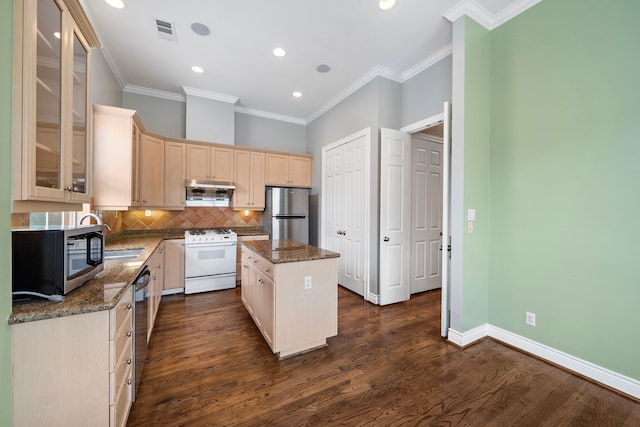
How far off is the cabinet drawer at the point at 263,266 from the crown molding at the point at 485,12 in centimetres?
303

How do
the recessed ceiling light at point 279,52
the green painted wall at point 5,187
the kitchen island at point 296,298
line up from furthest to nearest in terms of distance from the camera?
the recessed ceiling light at point 279,52 < the kitchen island at point 296,298 < the green painted wall at point 5,187

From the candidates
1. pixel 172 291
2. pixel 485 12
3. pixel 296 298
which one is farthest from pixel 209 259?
pixel 485 12

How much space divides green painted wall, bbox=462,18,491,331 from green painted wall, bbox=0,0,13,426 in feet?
10.1

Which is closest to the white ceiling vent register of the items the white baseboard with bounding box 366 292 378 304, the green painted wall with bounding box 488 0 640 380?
the green painted wall with bounding box 488 0 640 380

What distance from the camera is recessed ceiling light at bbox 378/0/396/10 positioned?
231 cm

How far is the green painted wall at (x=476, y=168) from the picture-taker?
2.46 m

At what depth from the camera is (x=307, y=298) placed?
2.27 meters

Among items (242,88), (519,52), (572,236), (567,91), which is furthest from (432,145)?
(242,88)

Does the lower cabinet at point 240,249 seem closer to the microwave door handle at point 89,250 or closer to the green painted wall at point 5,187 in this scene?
the microwave door handle at point 89,250

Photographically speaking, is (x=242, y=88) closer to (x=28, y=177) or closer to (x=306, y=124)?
(x=306, y=124)

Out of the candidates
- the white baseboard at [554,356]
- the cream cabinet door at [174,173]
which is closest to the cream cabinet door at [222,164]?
the cream cabinet door at [174,173]

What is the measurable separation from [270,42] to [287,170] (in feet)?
7.42

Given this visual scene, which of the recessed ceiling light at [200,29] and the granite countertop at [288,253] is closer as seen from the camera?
the granite countertop at [288,253]

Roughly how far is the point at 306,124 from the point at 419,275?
3859 millimetres
